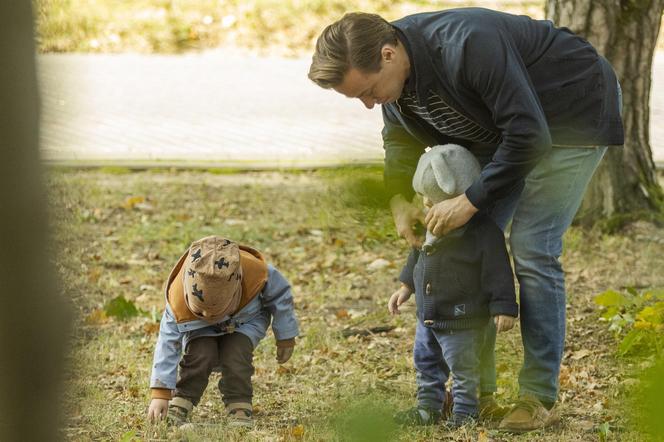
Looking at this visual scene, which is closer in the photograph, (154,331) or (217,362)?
(217,362)

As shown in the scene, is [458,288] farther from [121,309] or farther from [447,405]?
[121,309]

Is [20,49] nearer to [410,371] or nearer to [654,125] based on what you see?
[410,371]

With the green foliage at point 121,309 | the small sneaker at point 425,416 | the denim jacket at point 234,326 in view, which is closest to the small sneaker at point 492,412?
the small sneaker at point 425,416

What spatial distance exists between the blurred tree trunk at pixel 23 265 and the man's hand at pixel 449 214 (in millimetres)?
2053

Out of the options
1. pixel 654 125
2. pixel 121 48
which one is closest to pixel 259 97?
pixel 121 48

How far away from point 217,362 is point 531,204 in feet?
3.91

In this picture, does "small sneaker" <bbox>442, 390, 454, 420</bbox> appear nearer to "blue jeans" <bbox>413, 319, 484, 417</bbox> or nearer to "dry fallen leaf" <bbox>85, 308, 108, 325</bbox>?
"blue jeans" <bbox>413, 319, 484, 417</bbox>

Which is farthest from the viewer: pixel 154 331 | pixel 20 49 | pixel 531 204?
pixel 154 331

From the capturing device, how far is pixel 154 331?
4719 mm

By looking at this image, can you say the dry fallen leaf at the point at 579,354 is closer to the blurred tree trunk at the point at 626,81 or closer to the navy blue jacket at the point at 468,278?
the navy blue jacket at the point at 468,278

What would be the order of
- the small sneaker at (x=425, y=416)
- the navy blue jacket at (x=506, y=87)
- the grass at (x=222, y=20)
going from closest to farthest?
the navy blue jacket at (x=506, y=87), the small sneaker at (x=425, y=416), the grass at (x=222, y=20)

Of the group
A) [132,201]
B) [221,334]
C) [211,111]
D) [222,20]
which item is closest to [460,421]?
[221,334]

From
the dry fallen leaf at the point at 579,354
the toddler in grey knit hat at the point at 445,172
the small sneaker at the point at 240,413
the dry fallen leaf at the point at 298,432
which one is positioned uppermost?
the toddler in grey knit hat at the point at 445,172

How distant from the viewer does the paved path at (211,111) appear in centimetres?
814
